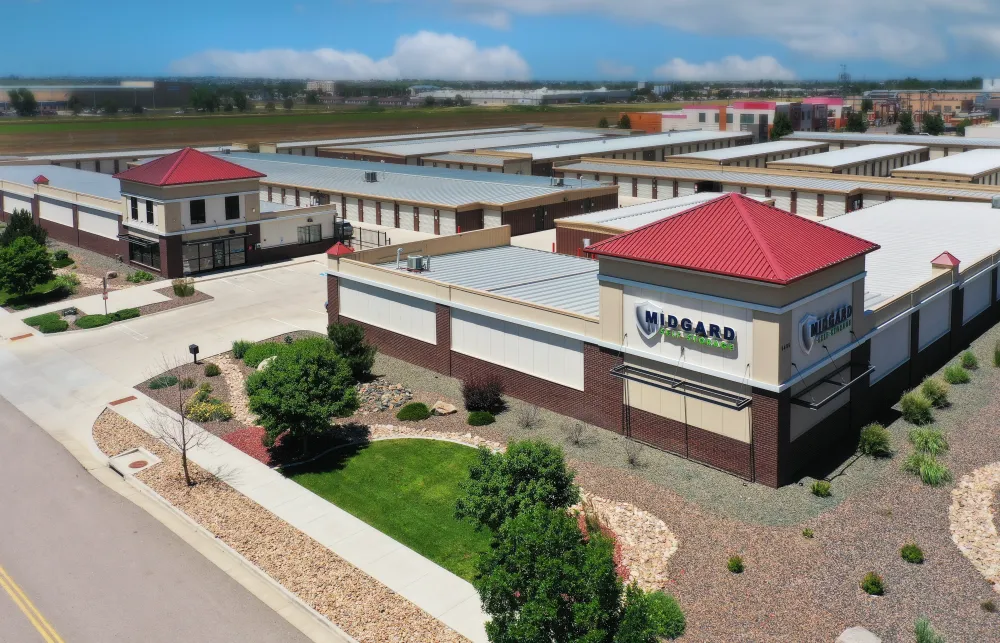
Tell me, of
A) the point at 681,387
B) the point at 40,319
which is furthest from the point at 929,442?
the point at 40,319

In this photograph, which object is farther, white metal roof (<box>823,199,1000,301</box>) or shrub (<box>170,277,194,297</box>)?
shrub (<box>170,277,194,297</box>)

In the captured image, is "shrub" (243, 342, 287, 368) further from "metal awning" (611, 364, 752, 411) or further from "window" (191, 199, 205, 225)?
"window" (191, 199, 205, 225)

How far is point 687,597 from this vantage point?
2261 centimetres

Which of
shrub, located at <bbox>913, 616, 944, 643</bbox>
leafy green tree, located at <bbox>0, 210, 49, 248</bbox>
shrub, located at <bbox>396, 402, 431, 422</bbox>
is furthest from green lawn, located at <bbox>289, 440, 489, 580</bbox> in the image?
leafy green tree, located at <bbox>0, 210, 49, 248</bbox>

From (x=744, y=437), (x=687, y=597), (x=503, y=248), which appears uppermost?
(x=503, y=248)

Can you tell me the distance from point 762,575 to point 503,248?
31.0m

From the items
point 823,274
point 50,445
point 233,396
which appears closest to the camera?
point 823,274

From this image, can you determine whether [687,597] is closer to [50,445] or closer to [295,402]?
[295,402]

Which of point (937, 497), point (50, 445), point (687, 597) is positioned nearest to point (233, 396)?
point (50, 445)

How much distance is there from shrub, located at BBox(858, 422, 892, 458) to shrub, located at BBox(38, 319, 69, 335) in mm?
40431

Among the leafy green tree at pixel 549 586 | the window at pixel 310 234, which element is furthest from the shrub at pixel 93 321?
the leafy green tree at pixel 549 586

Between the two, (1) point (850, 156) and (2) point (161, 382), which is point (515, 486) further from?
(1) point (850, 156)

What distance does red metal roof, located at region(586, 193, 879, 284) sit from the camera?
27922 millimetres

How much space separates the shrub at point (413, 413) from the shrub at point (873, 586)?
17.7m
